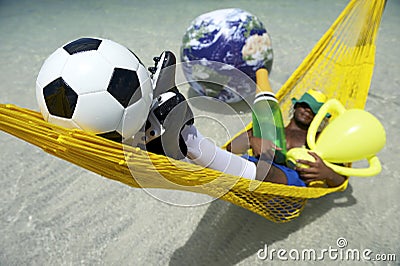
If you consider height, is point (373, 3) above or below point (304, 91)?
above

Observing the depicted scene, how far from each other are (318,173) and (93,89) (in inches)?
32.7

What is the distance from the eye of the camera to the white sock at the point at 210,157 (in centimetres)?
105

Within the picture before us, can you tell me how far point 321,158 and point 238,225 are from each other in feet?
1.21

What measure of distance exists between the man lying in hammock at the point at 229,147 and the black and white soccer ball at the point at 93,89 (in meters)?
0.10

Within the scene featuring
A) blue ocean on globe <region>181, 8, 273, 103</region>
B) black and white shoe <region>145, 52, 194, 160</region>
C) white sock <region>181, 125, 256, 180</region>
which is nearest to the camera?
black and white shoe <region>145, 52, 194, 160</region>

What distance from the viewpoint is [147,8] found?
3465 mm

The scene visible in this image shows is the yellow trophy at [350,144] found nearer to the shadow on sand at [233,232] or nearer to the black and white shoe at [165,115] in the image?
the shadow on sand at [233,232]

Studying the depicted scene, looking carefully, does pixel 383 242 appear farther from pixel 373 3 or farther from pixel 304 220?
pixel 373 3

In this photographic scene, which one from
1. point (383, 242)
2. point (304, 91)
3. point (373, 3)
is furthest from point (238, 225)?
point (373, 3)

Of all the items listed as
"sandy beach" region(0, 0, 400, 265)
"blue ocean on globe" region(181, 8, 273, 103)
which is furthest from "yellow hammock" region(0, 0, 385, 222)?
"blue ocean on globe" region(181, 8, 273, 103)

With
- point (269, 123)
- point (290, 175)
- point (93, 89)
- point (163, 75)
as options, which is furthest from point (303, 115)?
point (93, 89)

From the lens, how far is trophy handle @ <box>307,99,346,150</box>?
1464mm

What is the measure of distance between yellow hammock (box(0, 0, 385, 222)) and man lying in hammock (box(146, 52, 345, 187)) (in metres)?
0.08

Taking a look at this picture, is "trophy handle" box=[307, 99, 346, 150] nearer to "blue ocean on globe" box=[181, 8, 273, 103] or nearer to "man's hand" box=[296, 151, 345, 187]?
"man's hand" box=[296, 151, 345, 187]
